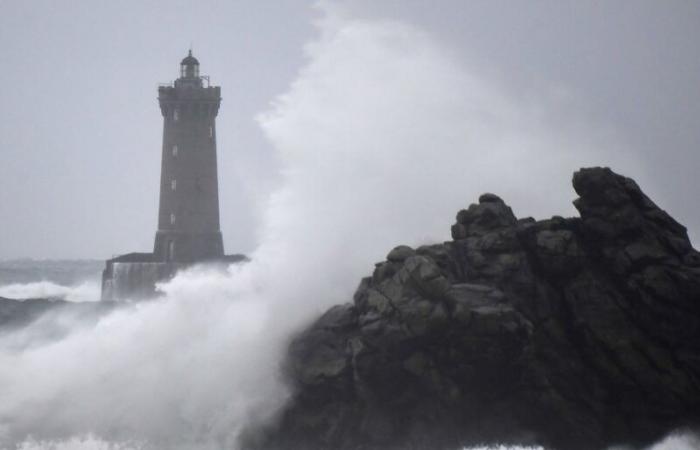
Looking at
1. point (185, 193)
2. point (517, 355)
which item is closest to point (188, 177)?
point (185, 193)

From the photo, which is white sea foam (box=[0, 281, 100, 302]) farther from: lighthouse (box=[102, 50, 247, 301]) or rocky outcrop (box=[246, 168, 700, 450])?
rocky outcrop (box=[246, 168, 700, 450])

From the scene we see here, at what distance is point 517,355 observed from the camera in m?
15.2

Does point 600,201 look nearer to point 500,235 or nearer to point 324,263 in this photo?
point 500,235

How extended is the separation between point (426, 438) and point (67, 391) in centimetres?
919

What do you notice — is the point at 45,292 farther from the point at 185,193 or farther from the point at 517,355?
the point at 517,355

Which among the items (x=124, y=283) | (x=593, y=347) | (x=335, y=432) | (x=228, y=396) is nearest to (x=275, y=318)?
(x=228, y=396)

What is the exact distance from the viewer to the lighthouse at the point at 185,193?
42594 millimetres

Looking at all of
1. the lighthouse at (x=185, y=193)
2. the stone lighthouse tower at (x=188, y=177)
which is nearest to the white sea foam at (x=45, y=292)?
the lighthouse at (x=185, y=193)

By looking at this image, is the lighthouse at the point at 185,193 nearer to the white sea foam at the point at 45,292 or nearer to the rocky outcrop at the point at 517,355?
the white sea foam at the point at 45,292

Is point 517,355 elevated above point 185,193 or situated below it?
below

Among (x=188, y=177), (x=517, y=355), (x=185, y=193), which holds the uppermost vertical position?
(x=188, y=177)

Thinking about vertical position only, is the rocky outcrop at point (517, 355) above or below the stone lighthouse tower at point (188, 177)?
below

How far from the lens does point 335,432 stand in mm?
15172

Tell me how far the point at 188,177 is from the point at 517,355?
105ft
